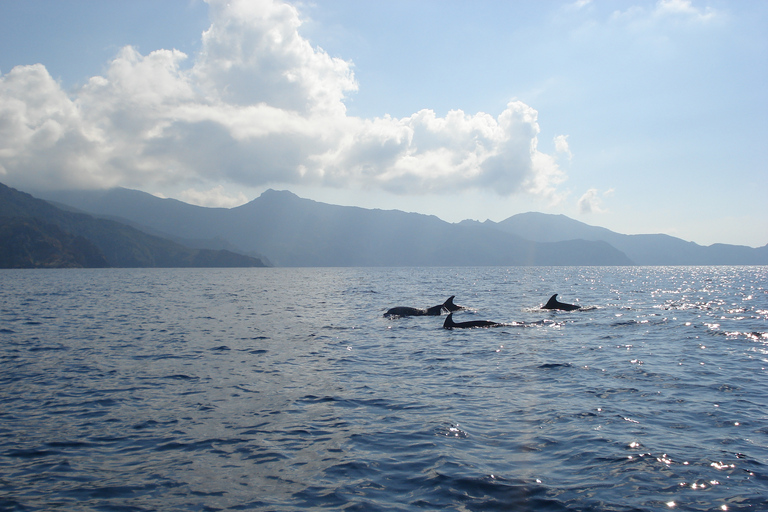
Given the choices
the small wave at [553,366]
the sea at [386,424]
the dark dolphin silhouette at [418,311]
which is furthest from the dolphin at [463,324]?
the small wave at [553,366]

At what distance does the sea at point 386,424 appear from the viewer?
27.9 ft

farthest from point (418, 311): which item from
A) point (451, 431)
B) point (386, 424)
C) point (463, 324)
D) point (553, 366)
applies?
point (451, 431)

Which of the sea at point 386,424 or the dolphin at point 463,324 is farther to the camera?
the dolphin at point 463,324

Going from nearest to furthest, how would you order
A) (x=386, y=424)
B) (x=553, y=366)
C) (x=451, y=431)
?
1. (x=451, y=431)
2. (x=386, y=424)
3. (x=553, y=366)

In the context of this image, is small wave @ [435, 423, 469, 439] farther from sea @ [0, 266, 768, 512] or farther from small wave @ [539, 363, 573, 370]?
small wave @ [539, 363, 573, 370]

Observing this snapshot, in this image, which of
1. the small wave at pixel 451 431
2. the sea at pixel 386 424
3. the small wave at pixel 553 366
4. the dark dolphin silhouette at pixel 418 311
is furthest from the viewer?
the dark dolphin silhouette at pixel 418 311

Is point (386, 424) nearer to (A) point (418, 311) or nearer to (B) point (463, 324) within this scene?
(B) point (463, 324)

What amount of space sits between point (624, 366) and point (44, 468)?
18567 mm

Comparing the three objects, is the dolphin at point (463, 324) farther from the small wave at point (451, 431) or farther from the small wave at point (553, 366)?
the small wave at point (451, 431)

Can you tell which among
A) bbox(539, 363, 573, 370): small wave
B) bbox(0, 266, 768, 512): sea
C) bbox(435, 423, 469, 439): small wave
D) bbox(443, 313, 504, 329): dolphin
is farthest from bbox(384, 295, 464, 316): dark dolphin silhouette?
bbox(435, 423, 469, 439): small wave

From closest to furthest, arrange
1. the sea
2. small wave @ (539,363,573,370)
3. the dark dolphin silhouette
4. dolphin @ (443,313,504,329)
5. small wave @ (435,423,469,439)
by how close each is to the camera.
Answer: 1. the sea
2. small wave @ (435,423,469,439)
3. small wave @ (539,363,573,370)
4. dolphin @ (443,313,504,329)
5. the dark dolphin silhouette

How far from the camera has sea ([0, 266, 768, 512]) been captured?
27.9 feet

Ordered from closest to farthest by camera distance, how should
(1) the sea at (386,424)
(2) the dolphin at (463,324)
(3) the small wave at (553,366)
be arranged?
(1) the sea at (386,424), (3) the small wave at (553,366), (2) the dolphin at (463,324)

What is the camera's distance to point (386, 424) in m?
12.2
